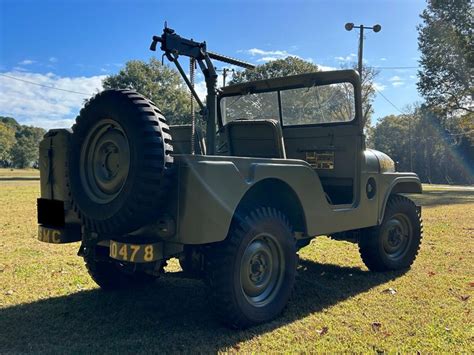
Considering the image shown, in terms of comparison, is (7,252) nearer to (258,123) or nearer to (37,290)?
(37,290)

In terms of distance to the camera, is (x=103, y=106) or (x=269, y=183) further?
(x=269, y=183)

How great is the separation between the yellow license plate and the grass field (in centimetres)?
61

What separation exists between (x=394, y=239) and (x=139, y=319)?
339 cm

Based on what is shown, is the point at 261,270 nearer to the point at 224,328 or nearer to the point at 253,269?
the point at 253,269

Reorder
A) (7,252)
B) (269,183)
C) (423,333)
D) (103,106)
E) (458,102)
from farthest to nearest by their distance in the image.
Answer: (458,102) → (7,252) → (269,183) → (423,333) → (103,106)

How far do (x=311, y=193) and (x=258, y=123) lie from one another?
0.96 meters

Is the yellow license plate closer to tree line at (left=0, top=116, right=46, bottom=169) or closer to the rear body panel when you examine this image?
the rear body panel

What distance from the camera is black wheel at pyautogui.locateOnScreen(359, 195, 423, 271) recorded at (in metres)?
5.35

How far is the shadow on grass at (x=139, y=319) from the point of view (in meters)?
3.23

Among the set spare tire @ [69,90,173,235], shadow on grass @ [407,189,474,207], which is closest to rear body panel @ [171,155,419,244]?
spare tire @ [69,90,173,235]

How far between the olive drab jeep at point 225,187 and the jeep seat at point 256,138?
0.01 meters

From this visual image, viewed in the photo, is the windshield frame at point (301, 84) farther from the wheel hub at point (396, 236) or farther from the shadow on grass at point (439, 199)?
the shadow on grass at point (439, 199)

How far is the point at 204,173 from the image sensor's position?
3080mm

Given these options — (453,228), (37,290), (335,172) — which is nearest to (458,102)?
(453,228)
